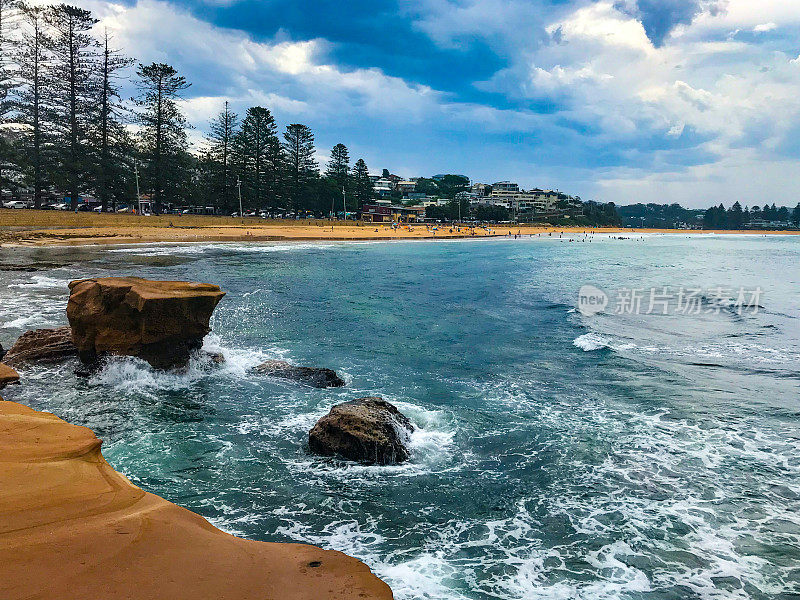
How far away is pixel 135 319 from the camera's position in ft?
34.3

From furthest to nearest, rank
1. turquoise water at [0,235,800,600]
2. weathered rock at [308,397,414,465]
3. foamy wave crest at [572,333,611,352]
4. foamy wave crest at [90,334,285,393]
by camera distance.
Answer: foamy wave crest at [572,333,611,352] < foamy wave crest at [90,334,285,393] < weathered rock at [308,397,414,465] < turquoise water at [0,235,800,600]

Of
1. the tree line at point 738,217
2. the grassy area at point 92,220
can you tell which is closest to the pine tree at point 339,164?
the grassy area at point 92,220

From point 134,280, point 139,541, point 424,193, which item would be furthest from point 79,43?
point 424,193

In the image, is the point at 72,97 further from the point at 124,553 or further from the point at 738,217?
the point at 738,217

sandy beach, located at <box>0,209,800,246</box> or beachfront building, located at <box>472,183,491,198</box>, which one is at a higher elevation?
beachfront building, located at <box>472,183,491,198</box>

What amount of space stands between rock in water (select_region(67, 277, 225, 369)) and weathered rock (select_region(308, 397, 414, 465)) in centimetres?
459

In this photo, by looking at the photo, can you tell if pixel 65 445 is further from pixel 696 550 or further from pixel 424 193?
pixel 424 193

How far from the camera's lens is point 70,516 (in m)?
3.38

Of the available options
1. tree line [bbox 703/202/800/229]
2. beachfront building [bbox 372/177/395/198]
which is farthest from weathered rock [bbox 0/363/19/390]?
tree line [bbox 703/202/800/229]

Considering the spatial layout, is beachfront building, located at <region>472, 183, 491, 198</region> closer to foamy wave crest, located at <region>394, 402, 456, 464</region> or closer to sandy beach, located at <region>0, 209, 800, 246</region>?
sandy beach, located at <region>0, 209, 800, 246</region>

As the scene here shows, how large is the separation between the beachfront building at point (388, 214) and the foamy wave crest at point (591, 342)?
3316 inches

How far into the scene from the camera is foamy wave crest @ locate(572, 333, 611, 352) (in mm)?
14023

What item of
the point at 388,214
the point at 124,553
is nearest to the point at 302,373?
the point at 124,553

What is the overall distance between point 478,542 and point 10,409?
18.6ft
